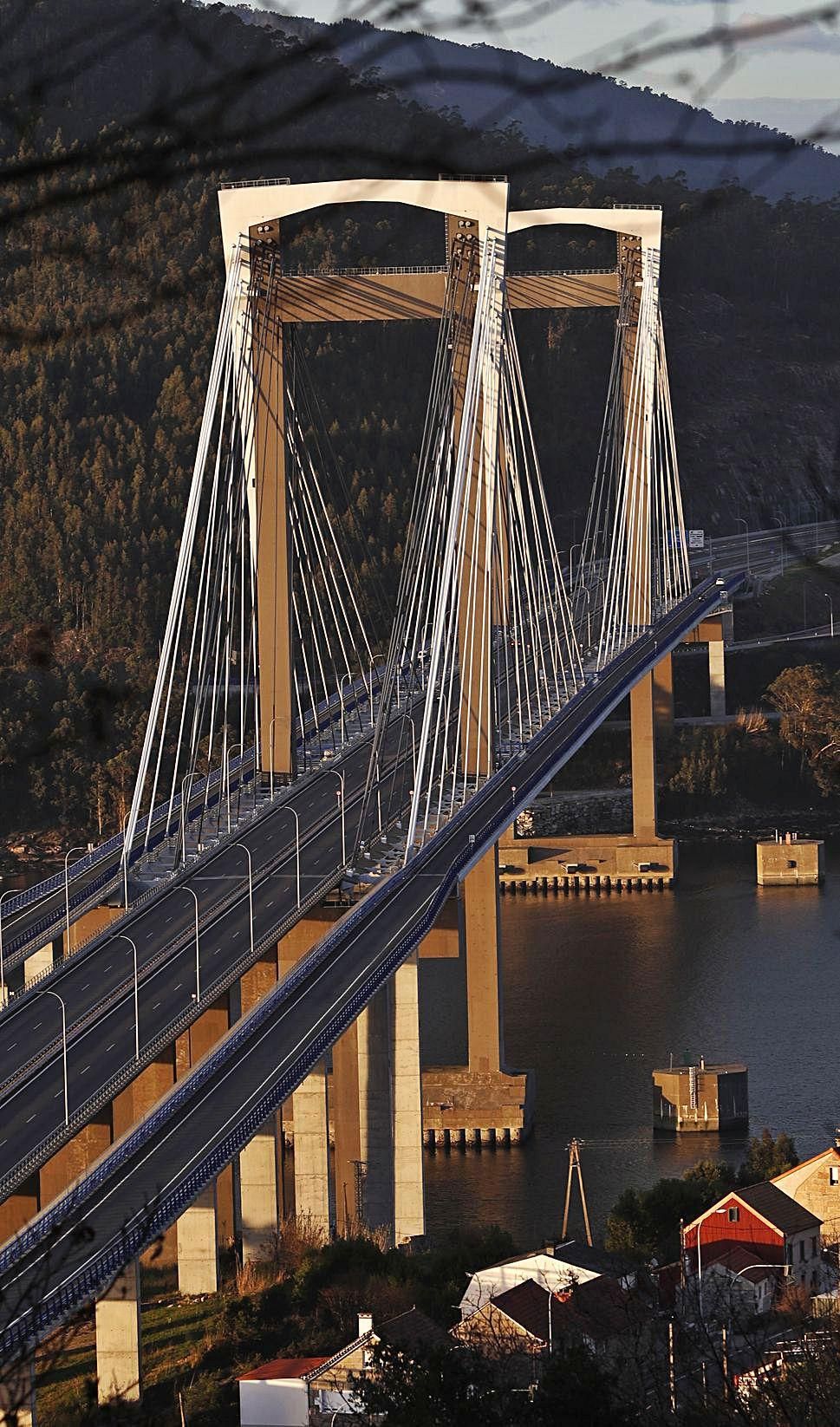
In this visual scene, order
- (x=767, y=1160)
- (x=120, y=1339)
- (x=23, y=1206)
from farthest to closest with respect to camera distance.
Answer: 1. (x=767, y=1160)
2. (x=23, y=1206)
3. (x=120, y=1339)

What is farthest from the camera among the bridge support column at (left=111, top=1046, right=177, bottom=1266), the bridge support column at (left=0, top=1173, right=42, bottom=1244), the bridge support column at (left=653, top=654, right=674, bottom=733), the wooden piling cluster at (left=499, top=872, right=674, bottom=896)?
the bridge support column at (left=653, top=654, right=674, bottom=733)

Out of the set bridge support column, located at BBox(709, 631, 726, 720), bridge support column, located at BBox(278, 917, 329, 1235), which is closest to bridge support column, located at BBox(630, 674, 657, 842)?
bridge support column, located at BBox(709, 631, 726, 720)

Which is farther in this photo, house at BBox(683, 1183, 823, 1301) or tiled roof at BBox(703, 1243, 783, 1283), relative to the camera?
house at BBox(683, 1183, 823, 1301)

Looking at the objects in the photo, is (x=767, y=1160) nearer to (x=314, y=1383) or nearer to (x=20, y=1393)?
(x=314, y=1383)

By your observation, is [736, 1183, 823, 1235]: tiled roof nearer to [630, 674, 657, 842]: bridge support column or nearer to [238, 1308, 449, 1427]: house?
[238, 1308, 449, 1427]: house

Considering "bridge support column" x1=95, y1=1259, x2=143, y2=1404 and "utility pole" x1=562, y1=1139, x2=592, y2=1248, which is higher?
"bridge support column" x1=95, y1=1259, x2=143, y2=1404

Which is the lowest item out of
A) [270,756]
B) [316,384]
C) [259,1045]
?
[259,1045]

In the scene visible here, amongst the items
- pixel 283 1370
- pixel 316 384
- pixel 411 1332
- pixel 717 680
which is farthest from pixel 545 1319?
pixel 316 384

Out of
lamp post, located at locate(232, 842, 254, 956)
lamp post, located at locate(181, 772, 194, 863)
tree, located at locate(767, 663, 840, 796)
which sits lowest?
lamp post, located at locate(232, 842, 254, 956)
